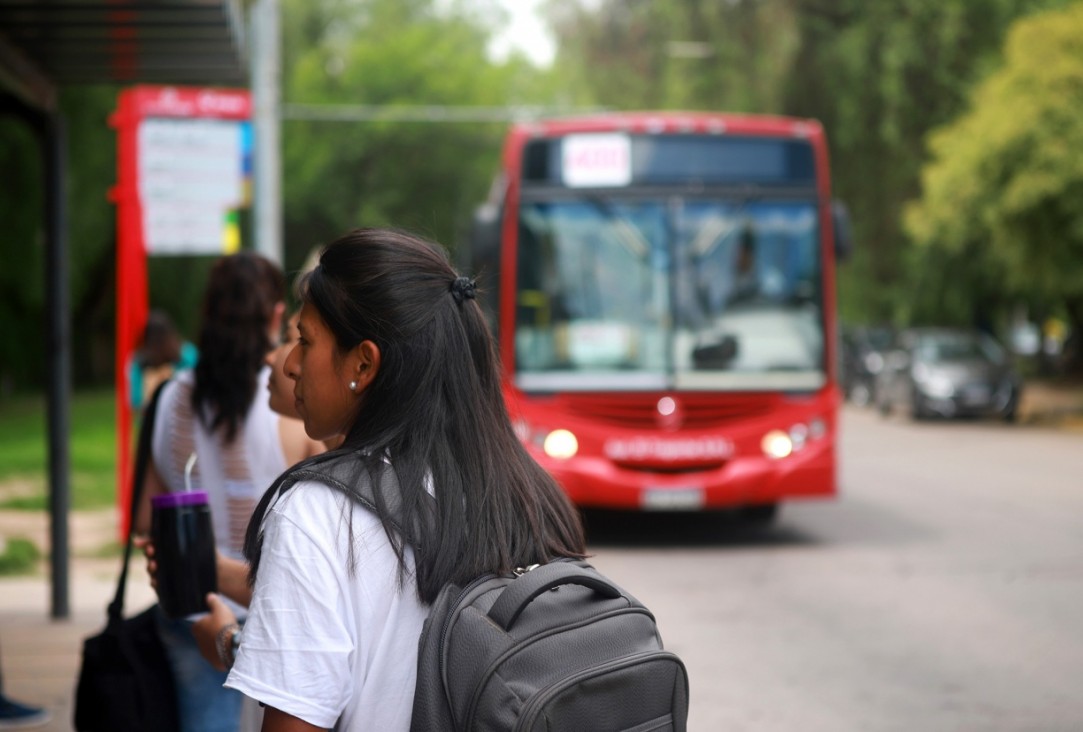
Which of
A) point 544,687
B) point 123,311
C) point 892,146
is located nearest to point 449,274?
point 544,687

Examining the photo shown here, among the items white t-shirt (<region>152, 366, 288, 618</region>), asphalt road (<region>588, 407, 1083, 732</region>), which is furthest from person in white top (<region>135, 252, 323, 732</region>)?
asphalt road (<region>588, 407, 1083, 732</region>)

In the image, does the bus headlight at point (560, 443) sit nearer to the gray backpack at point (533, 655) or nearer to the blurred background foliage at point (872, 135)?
the gray backpack at point (533, 655)

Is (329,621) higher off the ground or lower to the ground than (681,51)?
lower

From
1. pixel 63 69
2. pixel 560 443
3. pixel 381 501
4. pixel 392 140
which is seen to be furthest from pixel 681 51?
pixel 381 501

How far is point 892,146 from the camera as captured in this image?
29.7 metres

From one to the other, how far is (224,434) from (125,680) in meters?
0.59

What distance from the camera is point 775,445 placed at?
35.2ft

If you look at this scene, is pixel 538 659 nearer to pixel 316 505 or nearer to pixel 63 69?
pixel 316 505

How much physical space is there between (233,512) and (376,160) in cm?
4754

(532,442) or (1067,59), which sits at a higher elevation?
(1067,59)

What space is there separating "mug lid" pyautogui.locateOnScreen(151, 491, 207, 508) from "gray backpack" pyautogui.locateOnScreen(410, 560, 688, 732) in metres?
1.16

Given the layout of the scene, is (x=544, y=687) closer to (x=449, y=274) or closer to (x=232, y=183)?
(x=449, y=274)

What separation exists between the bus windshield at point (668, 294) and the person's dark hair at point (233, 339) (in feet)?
23.4

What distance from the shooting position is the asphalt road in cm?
612
